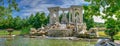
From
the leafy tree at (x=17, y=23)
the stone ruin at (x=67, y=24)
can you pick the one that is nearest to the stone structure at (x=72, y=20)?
the stone ruin at (x=67, y=24)

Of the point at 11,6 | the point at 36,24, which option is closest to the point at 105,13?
the point at 11,6

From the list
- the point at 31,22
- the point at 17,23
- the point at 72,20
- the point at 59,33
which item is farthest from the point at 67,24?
the point at 17,23

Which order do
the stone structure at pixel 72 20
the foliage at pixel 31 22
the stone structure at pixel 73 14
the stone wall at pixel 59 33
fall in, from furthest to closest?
1. the foliage at pixel 31 22
2. the stone structure at pixel 73 14
3. the stone structure at pixel 72 20
4. the stone wall at pixel 59 33

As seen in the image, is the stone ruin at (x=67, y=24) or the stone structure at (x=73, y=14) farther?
the stone structure at (x=73, y=14)

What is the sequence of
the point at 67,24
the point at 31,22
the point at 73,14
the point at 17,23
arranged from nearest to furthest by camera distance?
the point at 67,24, the point at 73,14, the point at 31,22, the point at 17,23

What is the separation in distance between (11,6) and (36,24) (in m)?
53.3

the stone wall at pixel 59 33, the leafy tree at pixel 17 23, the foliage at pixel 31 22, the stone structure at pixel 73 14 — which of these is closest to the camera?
the stone wall at pixel 59 33

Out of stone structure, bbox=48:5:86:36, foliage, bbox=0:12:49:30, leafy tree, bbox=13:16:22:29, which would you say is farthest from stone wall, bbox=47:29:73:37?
leafy tree, bbox=13:16:22:29

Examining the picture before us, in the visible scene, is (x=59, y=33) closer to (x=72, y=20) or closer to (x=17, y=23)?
(x=72, y=20)

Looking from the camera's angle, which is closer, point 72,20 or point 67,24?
Answer: point 67,24

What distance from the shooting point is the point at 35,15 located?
6475 centimetres

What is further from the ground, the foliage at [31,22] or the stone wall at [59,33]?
the stone wall at [59,33]

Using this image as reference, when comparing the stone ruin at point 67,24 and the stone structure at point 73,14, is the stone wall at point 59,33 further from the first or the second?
the stone structure at point 73,14

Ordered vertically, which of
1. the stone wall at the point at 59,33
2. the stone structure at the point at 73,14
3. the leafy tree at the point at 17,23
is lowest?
the leafy tree at the point at 17,23
